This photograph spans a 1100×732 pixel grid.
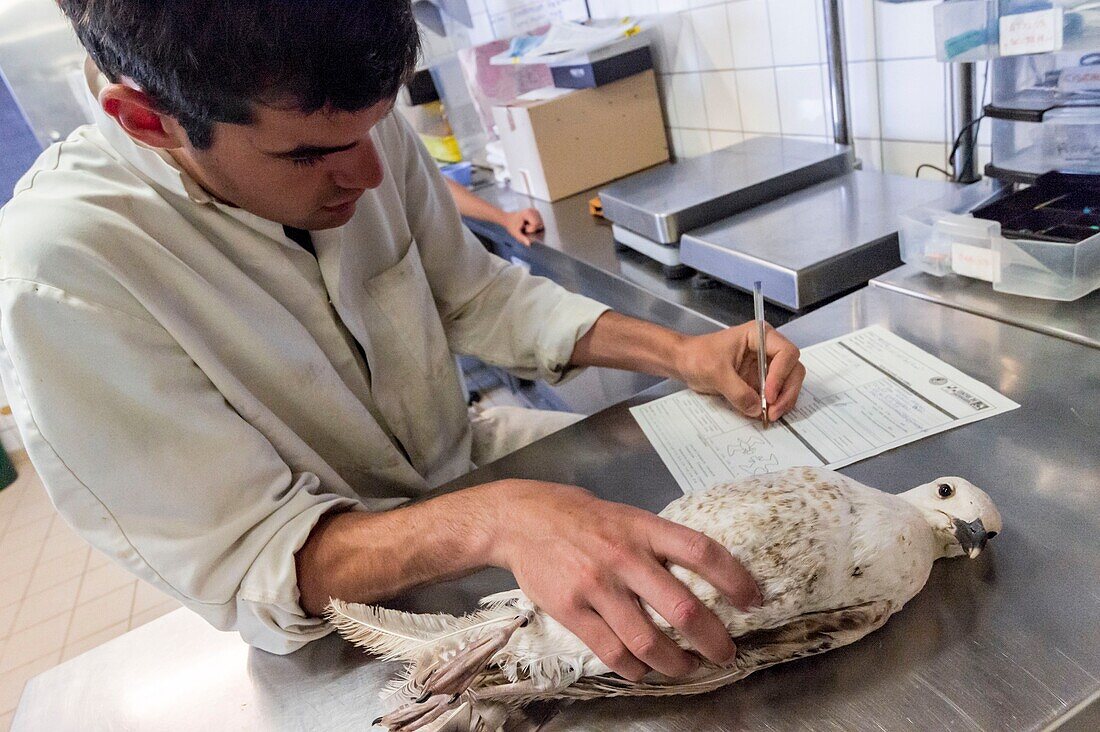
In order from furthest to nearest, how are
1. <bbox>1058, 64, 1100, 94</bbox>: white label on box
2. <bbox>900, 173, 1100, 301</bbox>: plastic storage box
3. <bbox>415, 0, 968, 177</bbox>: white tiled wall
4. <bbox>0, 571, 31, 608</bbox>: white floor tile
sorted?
<bbox>0, 571, 31, 608</bbox>: white floor tile → <bbox>415, 0, 968, 177</bbox>: white tiled wall → <bbox>1058, 64, 1100, 94</bbox>: white label on box → <bbox>900, 173, 1100, 301</bbox>: plastic storage box

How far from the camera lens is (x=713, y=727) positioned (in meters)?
0.59

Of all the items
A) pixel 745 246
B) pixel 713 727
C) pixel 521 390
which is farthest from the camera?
pixel 521 390

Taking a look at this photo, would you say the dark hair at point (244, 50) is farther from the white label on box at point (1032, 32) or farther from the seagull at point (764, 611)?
the white label on box at point (1032, 32)

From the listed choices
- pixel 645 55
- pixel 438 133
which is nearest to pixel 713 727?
pixel 645 55

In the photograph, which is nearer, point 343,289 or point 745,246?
point 343,289

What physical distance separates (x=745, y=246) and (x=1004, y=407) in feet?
1.82

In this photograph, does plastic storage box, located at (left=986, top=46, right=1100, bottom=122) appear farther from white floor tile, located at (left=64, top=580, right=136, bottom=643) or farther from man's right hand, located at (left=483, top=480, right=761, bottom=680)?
white floor tile, located at (left=64, top=580, right=136, bottom=643)

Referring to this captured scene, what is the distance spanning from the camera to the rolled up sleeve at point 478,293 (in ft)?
4.07

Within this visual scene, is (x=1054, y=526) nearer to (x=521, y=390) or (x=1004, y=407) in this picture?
(x=1004, y=407)

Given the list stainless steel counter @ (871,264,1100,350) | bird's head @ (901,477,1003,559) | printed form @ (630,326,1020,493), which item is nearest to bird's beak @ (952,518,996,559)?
bird's head @ (901,477,1003,559)

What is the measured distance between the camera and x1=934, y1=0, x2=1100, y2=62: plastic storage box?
0.96 m

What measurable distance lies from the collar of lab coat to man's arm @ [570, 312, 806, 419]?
1.98ft

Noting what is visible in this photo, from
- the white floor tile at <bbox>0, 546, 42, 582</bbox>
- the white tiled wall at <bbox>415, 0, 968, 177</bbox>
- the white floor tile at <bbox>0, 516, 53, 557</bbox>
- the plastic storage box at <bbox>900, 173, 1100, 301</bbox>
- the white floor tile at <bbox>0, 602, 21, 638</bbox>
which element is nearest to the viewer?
the plastic storage box at <bbox>900, 173, 1100, 301</bbox>

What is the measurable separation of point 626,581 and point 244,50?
626 millimetres
